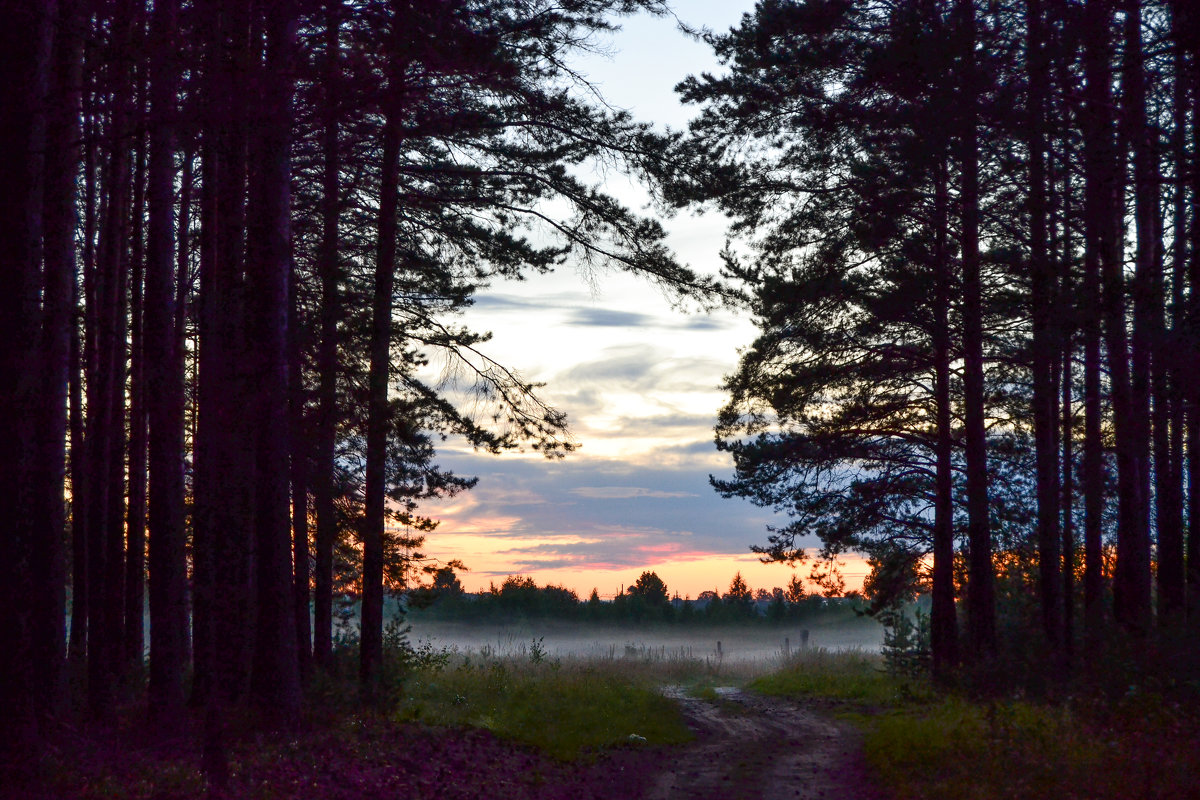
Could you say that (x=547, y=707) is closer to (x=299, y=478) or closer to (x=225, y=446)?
(x=299, y=478)

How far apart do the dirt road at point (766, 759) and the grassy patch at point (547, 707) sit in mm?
743

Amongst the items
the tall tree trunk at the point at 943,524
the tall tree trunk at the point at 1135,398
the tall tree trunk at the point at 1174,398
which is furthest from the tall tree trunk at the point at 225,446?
the tall tree trunk at the point at 943,524

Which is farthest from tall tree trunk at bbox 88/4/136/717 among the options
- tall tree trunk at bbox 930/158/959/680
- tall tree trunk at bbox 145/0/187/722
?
tall tree trunk at bbox 930/158/959/680

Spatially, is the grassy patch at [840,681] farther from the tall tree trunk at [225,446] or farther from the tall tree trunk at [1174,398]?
the tall tree trunk at [225,446]

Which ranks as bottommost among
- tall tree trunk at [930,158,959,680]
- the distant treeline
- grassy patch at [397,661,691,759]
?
the distant treeline

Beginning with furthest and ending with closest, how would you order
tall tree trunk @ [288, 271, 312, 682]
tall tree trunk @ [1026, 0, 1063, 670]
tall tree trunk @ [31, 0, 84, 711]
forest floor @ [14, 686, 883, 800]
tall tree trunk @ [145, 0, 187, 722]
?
tall tree trunk @ [288, 271, 312, 682] < tall tree trunk @ [1026, 0, 1063, 670] < tall tree trunk @ [145, 0, 187, 722] < forest floor @ [14, 686, 883, 800] < tall tree trunk @ [31, 0, 84, 711]

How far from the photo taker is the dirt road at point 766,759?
33.1ft

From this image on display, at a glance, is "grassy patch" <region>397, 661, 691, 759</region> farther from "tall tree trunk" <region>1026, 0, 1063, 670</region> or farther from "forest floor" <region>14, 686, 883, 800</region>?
"tall tree trunk" <region>1026, 0, 1063, 670</region>

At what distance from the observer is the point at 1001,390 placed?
18.7 meters

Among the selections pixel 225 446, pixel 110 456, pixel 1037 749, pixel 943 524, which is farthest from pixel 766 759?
pixel 110 456

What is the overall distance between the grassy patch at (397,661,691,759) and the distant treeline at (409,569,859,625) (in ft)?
158

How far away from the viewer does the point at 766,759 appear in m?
12.2

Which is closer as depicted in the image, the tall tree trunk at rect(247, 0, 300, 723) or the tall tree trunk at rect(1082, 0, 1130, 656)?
the tall tree trunk at rect(1082, 0, 1130, 656)

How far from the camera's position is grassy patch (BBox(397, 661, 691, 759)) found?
1309 cm
